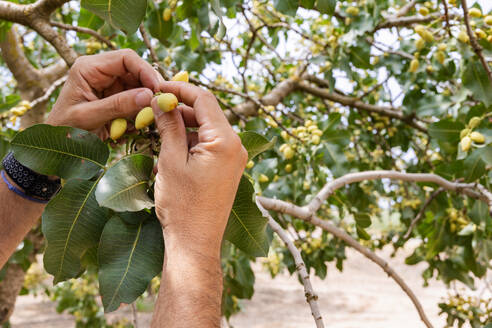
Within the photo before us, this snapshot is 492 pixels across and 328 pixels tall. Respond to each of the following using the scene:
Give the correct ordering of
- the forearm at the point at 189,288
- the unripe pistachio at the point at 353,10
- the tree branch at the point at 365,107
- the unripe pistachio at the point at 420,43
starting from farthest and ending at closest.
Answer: the tree branch at the point at 365,107, the unripe pistachio at the point at 353,10, the unripe pistachio at the point at 420,43, the forearm at the point at 189,288

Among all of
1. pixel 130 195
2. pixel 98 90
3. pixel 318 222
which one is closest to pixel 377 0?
pixel 318 222

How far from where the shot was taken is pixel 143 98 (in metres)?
0.86

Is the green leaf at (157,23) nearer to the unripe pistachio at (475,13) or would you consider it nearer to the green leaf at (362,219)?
the green leaf at (362,219)

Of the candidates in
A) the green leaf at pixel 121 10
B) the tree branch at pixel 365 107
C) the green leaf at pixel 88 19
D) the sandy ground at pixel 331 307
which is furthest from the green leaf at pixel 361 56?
the sandy ground at pixel 331 307

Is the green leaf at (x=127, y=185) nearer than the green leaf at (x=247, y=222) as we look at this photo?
Yes

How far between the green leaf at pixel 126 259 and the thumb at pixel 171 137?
0.15m

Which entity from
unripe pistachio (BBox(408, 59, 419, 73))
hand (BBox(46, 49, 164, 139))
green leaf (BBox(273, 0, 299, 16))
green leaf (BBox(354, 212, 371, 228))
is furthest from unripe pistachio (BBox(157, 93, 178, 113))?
unripe pistachio (BBox(408, 59, 419, 73))

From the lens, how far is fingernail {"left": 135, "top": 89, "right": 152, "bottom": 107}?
0.87 meters

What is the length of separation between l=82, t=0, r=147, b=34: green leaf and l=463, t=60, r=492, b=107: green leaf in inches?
57.4

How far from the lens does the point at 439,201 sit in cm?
218

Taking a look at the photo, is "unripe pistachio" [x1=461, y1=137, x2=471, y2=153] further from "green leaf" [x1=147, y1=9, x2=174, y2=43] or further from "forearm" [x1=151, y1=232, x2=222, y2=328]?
"green leaf" [x1=147, y1=9, x2=174, y2=43]

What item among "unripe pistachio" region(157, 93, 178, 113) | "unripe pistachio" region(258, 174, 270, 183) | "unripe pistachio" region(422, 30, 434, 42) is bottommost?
"unripe pistachio" region(258, 174, 270, 183)

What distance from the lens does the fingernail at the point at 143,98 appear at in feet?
2.84

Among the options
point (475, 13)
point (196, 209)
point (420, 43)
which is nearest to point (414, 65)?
point (420, 43)
